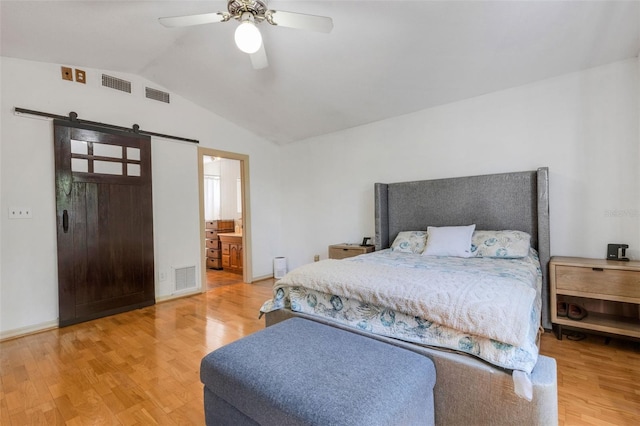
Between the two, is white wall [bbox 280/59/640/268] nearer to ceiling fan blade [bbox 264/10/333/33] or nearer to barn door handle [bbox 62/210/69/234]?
ceiling fan blade [bbox 264/10/333/33]

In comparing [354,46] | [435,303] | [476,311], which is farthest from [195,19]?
[476,311]

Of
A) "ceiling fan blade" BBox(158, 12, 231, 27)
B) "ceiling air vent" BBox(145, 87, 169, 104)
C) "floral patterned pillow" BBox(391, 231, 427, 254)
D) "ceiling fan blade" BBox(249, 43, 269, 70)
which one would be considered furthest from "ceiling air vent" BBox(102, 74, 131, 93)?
"floral patterned pillow" BBox(391, 231, 427, 254)

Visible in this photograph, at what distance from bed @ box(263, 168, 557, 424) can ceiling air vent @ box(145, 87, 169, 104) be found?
10.2 ft

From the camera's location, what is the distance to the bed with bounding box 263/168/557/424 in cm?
124

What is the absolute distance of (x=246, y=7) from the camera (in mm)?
1889

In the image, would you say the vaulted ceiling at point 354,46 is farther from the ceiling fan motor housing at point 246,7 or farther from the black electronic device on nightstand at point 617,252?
the black electronic device on nightstand at point 617,252

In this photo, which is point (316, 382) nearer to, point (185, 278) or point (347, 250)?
point (347, 250)

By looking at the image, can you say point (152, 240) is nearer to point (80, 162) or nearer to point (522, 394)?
point (80, 162)

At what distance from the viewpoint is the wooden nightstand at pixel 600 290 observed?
2.17 meters

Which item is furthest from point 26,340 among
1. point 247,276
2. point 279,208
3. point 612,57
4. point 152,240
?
point 612,57

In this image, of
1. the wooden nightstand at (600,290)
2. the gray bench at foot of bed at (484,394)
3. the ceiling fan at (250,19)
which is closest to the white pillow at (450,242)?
the wooden nightstand at (600,290)

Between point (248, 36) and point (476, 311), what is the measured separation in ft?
6.69

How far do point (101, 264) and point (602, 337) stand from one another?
4.90 metres

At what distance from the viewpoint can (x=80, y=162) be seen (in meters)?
3.13
